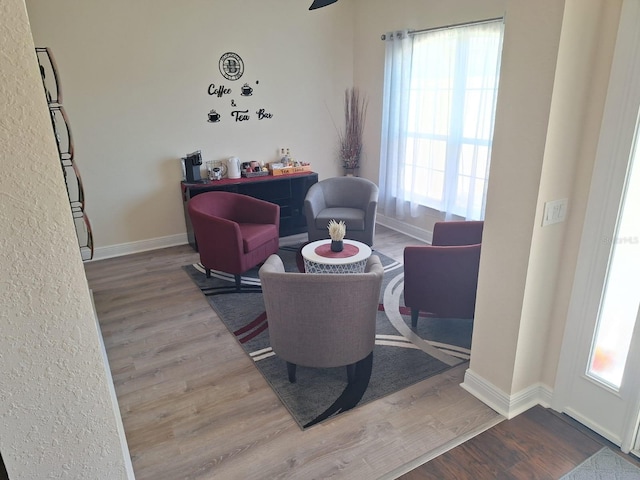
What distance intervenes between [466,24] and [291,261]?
2917 mm

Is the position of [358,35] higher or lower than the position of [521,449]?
higher

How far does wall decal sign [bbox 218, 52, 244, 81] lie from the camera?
5.00 meters

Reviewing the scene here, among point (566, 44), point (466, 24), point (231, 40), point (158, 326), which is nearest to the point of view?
point (566, 44)

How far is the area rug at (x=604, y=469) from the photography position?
6.59ft

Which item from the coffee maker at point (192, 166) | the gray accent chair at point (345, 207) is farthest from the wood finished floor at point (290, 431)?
the coffee maker at point (192, 166)

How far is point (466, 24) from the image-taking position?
4164 mm

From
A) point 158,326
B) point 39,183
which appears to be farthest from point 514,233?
point 158,326

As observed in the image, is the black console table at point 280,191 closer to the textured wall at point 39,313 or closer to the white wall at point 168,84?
the white wall at point 168,84

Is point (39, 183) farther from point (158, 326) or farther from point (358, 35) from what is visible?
point (358, 35)

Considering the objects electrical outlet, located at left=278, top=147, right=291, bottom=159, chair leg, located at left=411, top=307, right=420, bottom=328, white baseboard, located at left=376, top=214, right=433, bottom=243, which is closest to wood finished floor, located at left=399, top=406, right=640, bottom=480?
chair leg, located at left=411, top=307, right=420, bottom=328

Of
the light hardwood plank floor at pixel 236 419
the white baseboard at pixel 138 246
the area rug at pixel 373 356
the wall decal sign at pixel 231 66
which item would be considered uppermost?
the wall decal sign at pixel 231 66

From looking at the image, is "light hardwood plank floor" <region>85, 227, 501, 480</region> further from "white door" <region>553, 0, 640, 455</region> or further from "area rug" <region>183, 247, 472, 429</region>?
"white door" <region>553, 0, 640, 455</region>

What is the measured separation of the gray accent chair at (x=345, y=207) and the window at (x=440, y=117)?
66 cm

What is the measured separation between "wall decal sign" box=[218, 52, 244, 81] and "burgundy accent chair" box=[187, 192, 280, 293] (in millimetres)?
1510
